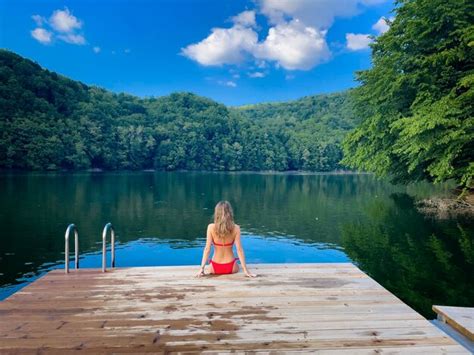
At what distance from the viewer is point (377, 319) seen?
4402 mm

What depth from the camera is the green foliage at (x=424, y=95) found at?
16.7 meters

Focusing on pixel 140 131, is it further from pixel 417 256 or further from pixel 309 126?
pixel 417 256

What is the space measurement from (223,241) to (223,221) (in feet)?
1.07

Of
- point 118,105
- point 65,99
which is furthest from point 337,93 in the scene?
point 65,99

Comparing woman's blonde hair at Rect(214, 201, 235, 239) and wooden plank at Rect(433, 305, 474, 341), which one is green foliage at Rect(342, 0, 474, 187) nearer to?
wooden plank at Rect(433, 305, 474, 341)

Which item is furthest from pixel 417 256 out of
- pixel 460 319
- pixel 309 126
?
pixel 309 126

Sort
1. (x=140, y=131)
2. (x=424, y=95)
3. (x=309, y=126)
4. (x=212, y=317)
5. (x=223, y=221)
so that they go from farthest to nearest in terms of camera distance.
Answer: (x=309, y=126)
(x=140, y=131)
(x=424, y=95)
(x=223, y=221)
(x=212, y=317)

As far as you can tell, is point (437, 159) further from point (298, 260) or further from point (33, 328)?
point (33, 328)

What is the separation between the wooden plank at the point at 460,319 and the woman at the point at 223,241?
2.61 meters

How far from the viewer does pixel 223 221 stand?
5965 millimetres

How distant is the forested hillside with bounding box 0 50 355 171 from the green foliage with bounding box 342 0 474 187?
45.2 meters

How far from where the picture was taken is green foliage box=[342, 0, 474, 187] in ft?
54.8

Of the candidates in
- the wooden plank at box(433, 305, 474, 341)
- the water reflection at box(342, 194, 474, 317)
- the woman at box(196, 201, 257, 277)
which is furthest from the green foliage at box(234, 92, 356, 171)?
the wooden plank at box(433, 305, 474, 341)

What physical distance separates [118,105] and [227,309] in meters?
104
